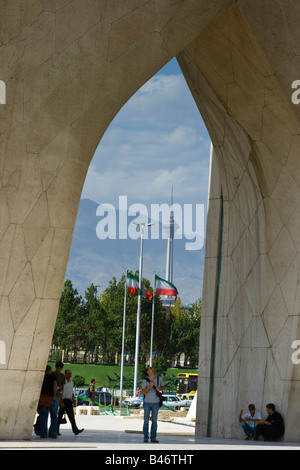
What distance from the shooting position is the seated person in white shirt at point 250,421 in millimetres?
15453

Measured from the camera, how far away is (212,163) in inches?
705

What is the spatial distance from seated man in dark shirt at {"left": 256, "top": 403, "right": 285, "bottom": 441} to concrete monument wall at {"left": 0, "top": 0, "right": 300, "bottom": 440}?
0.20 m

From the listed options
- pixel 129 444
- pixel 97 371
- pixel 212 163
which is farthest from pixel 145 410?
pixel 97 371

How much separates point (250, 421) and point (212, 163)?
6.20m

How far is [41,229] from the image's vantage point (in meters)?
12.0

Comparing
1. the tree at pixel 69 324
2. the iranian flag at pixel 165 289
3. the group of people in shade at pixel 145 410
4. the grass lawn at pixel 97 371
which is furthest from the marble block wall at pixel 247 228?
the tree at pixel 69 324

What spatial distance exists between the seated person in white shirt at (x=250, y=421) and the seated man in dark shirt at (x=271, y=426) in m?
0.12

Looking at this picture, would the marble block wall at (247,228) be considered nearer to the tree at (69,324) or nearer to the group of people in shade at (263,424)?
the group of people in shade at (263,424)

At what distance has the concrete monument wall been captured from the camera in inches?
460

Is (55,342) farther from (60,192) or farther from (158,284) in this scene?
(60,192)

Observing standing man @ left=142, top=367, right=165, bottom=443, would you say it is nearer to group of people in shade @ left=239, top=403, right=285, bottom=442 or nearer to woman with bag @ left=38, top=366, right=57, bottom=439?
woman with bag @ left=38, top=366, right=57, bottom=439

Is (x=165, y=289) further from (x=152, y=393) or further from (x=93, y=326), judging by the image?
(x=93, y=326)
